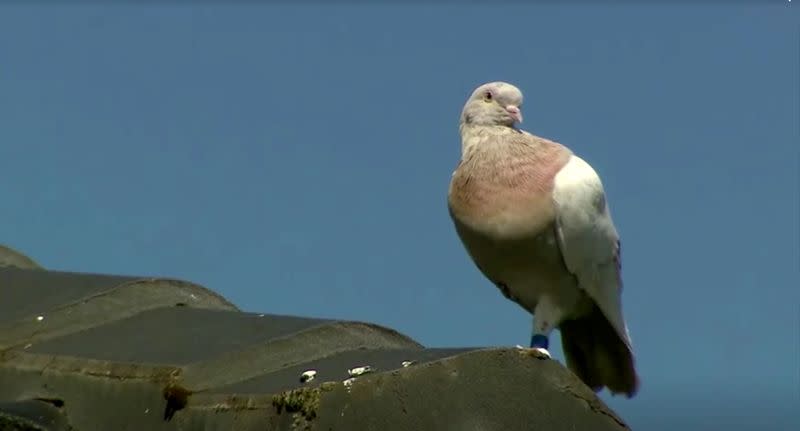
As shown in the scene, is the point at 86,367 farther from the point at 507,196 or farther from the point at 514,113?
the point at 514,113

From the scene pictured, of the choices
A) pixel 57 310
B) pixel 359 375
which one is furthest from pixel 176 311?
pixel 359 375

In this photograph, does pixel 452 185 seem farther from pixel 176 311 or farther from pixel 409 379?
pixel 409 379

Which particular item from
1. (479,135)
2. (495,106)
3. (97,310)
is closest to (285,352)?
(97,310)

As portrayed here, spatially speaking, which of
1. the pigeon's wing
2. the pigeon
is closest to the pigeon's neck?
the pigeon

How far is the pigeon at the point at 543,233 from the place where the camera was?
20.3 ft

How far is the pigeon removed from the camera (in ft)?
20.3

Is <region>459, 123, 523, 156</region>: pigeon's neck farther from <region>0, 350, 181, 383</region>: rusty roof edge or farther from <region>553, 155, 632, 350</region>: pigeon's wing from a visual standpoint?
<region>0, 350, 181, 383</region>: rusty roof edge

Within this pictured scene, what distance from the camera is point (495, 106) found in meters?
6.76

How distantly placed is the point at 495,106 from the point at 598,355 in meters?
1.45

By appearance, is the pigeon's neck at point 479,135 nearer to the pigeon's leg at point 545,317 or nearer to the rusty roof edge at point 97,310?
the pigeon's leg at point 545,317

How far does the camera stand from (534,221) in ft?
20.2

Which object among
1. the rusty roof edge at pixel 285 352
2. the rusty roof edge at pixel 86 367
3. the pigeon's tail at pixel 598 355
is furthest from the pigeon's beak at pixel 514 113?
the rusty roof edge at pixel 86 367

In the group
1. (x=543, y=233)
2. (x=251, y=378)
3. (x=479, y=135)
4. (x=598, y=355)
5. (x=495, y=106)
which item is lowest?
(x=251, y=378)

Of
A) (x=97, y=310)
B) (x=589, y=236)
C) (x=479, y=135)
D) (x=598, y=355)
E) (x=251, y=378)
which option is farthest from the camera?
(x=598, y=355)
